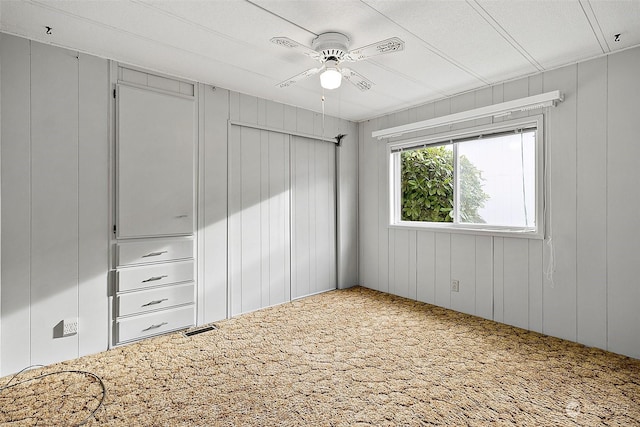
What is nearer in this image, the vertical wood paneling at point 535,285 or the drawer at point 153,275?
the drawer at point 153,275

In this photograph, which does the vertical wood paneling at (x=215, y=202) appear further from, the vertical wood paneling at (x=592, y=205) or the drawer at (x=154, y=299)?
the vertical wood paneling at (x=592, y=205)

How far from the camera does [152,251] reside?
3012 mm

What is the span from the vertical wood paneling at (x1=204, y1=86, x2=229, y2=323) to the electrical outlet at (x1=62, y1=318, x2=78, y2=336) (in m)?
1.04

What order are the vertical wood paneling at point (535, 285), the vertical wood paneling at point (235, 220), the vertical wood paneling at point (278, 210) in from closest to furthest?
the vertical wood paneling at point (535, 285)
the vertical wood paneling at point (235, 220)
the vertical wood paneling at point (278, 210)

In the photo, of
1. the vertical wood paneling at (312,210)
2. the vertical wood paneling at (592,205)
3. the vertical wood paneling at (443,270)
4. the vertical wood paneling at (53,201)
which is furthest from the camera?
the vertical wood paneling at (312,210)

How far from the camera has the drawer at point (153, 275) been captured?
9.33 feet

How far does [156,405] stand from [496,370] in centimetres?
226

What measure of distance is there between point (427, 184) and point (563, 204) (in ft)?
4.85

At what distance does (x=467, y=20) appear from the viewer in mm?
2215

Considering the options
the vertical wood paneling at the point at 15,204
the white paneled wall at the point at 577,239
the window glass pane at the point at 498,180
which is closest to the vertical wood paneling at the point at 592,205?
the white paneled wall at the point at 577,239

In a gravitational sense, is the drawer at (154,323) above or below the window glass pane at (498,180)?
below

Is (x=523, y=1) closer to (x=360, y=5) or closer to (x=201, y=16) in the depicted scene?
(x=360, y=5)

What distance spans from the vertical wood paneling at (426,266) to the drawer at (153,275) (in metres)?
2.55

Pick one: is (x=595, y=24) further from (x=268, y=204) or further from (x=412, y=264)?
(x=268, y=204)
